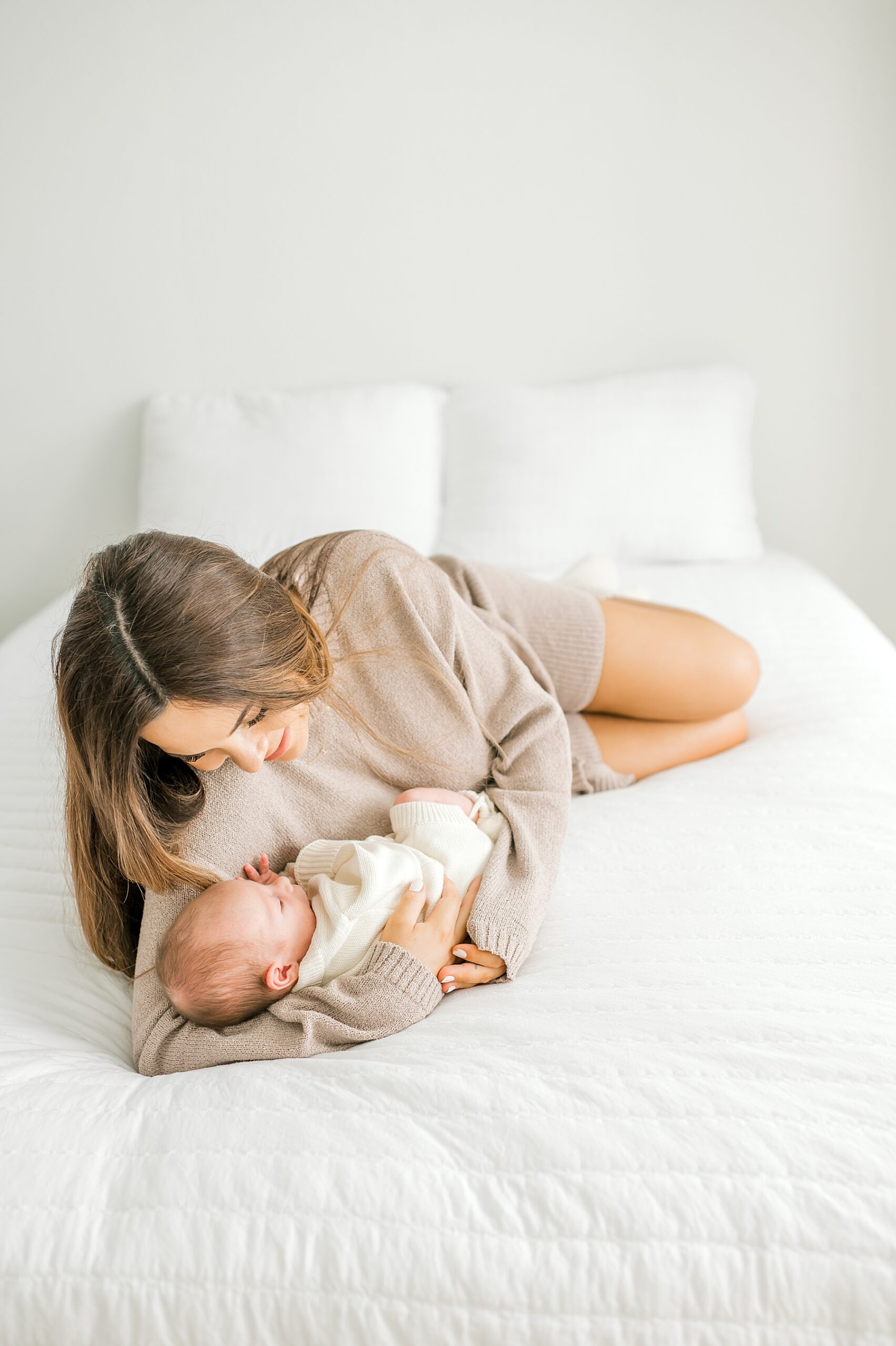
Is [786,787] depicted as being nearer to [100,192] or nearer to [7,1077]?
[7,1077]

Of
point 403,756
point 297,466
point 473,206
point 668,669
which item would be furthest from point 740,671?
point 473,206

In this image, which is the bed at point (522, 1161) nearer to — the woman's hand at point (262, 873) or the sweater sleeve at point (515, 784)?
the sweater sleeve at point (515, 784)

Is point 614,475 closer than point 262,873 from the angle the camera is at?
No

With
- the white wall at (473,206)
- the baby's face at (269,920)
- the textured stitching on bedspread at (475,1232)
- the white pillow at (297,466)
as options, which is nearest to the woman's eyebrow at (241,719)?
the baby's face at (269,920)

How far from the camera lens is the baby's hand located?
3.87 ft

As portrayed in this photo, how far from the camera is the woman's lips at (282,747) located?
1131 millimetres

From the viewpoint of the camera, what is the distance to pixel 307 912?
3.70ft

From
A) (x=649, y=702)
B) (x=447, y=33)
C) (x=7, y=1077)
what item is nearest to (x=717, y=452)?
(x=649, y=702)

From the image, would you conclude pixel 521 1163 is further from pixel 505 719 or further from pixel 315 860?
pixel 505 719

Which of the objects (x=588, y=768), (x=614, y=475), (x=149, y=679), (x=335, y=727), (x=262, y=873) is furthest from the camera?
(x=614, y=475)

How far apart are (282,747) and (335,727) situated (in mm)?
166

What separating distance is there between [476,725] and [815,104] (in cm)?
186

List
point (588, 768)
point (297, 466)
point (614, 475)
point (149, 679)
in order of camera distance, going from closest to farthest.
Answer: point (149, 679), point (588, 768), point (614, 475), point (297, 466)

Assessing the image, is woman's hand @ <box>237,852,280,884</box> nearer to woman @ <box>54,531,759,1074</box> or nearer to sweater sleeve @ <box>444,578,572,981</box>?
woman @ <box>54,531,759,1074</box>
